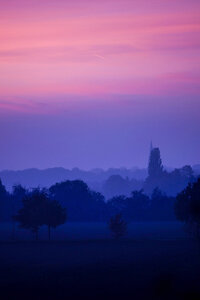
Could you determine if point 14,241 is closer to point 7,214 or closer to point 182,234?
point 182,234

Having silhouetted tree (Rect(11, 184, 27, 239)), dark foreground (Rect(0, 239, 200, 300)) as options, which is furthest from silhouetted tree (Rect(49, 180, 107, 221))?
dark foreground (Rect(0, 239, 200, 300))

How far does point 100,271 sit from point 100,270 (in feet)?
2.47

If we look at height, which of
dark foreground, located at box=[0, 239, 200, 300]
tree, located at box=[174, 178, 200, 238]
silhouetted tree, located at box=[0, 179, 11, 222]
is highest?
silhouetted tree, located at box=[0, 179, 11, 222]

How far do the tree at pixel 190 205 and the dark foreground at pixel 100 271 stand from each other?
394 centimetres

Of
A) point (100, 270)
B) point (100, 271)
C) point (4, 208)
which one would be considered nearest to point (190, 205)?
point (100, 270)

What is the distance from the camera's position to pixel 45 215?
103m

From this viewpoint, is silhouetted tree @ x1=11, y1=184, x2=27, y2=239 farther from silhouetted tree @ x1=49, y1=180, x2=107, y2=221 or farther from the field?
the field

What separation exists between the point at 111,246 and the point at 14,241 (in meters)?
16.9

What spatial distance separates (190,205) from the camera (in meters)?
69.5

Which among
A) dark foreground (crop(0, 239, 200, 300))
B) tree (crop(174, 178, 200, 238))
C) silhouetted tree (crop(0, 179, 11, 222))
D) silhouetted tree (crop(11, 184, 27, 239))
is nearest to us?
dark foreground (crop(0, 239, 200, 300))

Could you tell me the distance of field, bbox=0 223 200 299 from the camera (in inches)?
1774

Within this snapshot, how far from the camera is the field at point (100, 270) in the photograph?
45.1m

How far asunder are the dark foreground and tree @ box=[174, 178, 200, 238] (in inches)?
155

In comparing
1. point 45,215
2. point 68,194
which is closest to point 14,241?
point 45,215
